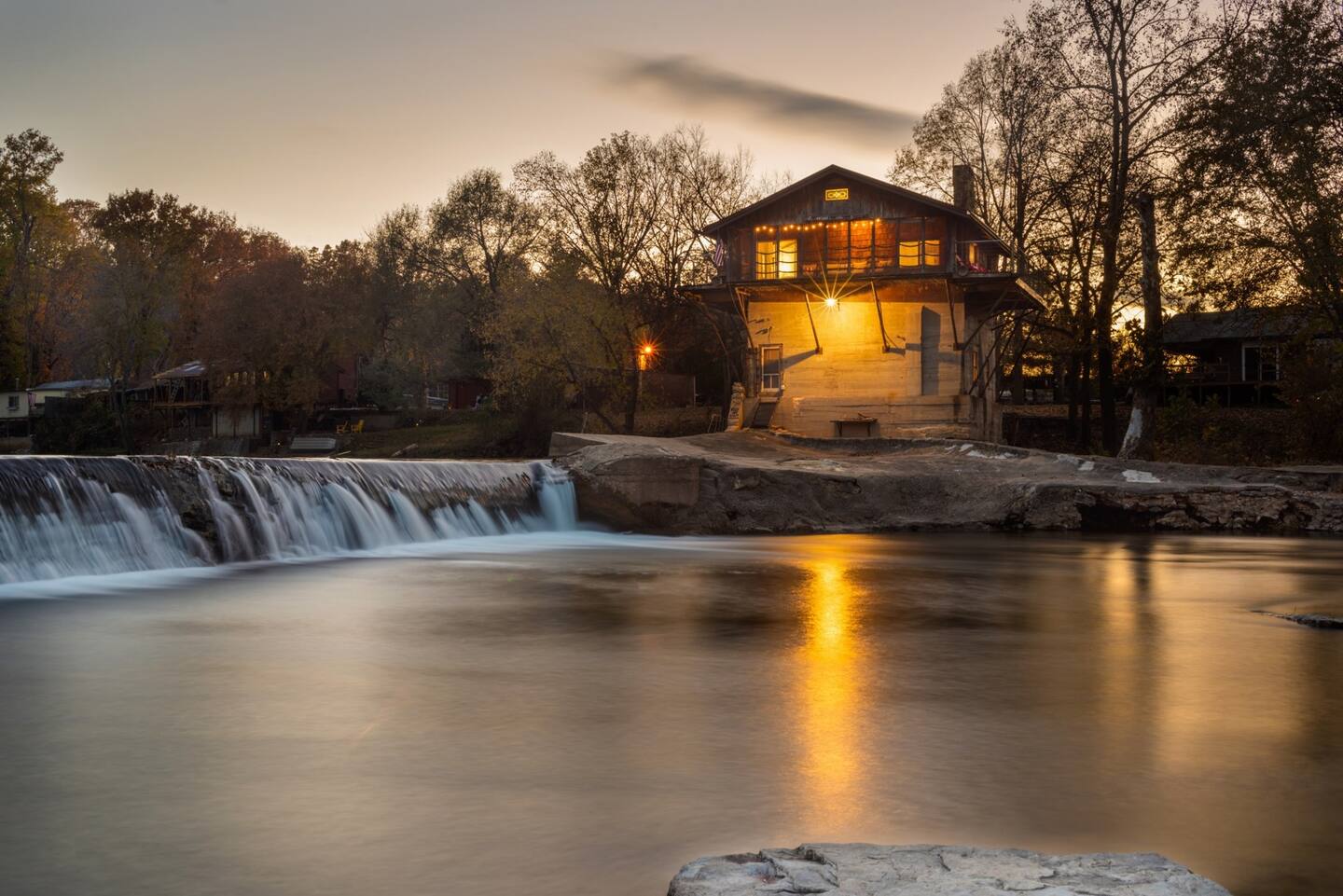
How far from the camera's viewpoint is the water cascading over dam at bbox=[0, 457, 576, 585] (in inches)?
514

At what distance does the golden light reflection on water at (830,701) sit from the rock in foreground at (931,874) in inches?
35.1

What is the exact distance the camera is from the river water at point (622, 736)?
13.6 ft

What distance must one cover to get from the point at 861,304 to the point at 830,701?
31.7 m

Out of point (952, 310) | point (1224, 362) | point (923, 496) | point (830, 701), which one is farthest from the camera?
point (1224, 362)

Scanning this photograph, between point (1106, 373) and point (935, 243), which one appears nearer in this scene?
point (1106, 373)

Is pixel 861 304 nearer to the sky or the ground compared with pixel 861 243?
nearer to the ground

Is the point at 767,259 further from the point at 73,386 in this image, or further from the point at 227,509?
the point at 73,386

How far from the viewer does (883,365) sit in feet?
123

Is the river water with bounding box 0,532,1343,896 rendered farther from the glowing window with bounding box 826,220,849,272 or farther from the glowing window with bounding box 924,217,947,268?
the glowing window with bounding box 826,220,849,272

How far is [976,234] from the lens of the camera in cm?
3628

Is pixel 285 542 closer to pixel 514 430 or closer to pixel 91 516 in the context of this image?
pixel 91 516

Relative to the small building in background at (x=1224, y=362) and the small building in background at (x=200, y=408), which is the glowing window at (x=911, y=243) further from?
the small building in background at (x=200, y=408)

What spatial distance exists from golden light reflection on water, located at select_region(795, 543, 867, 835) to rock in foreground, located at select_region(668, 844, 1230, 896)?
0.89 metres

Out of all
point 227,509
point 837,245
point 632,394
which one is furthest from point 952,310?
point 227,509
